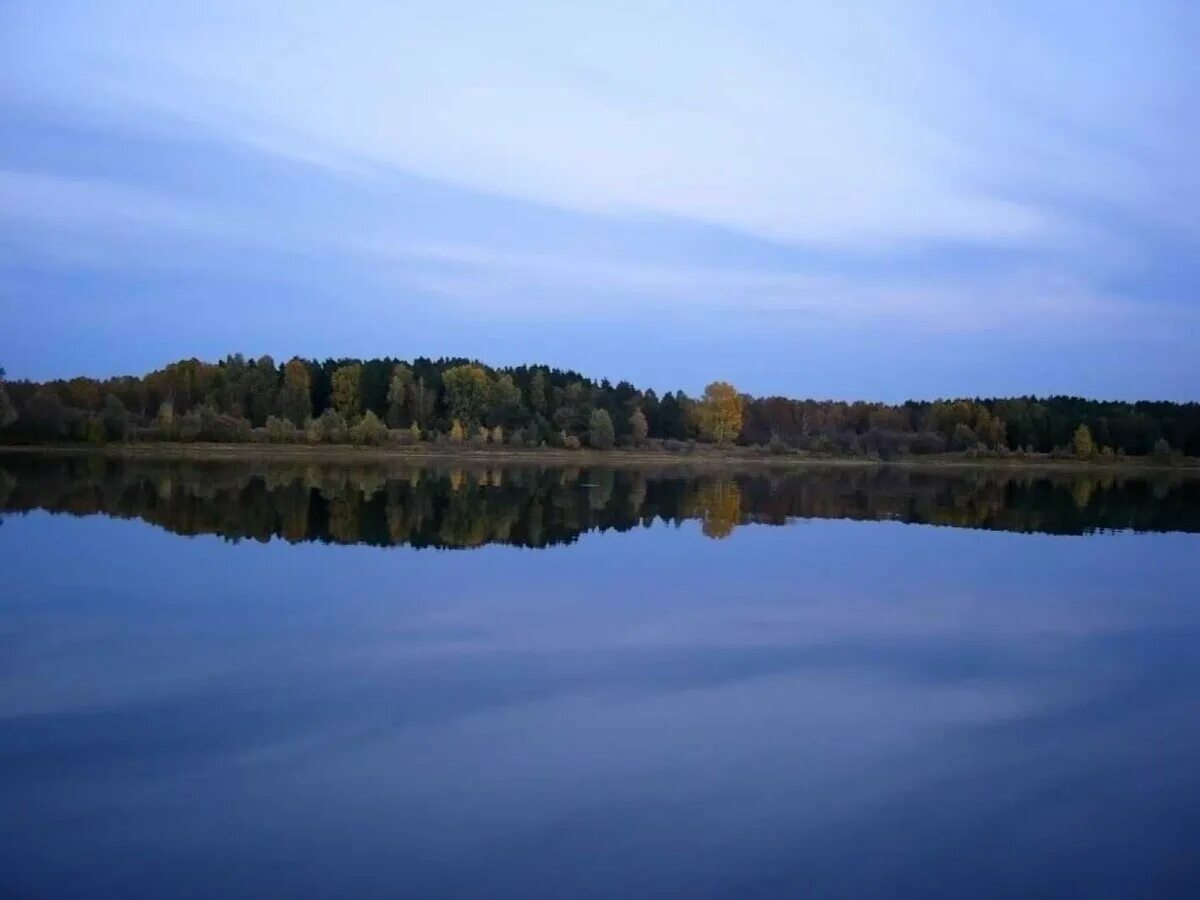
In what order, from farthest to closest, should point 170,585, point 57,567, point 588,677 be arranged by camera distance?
point 57,567 → point 170,585 → point 588,677

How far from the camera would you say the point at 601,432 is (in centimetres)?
7888

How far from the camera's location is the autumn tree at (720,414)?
88.1 m

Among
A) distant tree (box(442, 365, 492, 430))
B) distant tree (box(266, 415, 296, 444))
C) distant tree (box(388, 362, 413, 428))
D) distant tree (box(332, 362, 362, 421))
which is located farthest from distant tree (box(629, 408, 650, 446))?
distant tree (box(266, 415, 296, 444))

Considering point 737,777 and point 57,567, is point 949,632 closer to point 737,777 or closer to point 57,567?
point 737,777

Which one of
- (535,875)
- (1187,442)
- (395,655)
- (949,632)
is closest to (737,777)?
(535,875)

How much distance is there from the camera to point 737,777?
7.37 m

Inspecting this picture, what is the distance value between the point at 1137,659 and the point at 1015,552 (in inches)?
395

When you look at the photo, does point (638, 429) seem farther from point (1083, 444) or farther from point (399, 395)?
point (1083, 444)

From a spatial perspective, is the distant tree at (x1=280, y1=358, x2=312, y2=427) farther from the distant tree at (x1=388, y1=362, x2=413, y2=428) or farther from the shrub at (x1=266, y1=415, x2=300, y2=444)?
the distant tree at (x1=388, y1=362, x2=413, y2=428)

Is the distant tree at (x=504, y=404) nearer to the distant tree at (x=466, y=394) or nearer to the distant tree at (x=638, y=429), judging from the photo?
the distant tree at (x=466, y=394)

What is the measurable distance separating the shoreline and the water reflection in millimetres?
8336

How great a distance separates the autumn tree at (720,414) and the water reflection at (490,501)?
35775mm

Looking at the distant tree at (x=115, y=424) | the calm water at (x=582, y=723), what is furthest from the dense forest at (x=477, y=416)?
the calm water at (x=582, y=723)

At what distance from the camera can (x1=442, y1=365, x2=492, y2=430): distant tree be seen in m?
81.2
